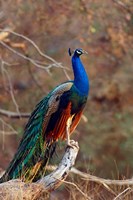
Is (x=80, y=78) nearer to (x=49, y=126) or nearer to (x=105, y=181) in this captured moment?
(x=49, y=126)

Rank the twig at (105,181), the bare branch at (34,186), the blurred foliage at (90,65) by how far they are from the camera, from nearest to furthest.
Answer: the bare branch at (34,186) < the twig at (105,181) < the blurred foliage at (90,65)

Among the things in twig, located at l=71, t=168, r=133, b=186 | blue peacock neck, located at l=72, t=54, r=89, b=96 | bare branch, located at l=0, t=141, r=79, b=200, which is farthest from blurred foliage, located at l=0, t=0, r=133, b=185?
bare branch, located at l=0, t=141, r=79, b=200

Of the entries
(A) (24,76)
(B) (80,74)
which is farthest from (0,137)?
(B) (80,74)

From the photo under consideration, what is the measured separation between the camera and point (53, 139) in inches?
236

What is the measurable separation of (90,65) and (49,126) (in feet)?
25.2

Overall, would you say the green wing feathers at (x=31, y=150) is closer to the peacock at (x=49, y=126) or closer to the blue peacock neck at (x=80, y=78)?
the peacock at (x=49, y=126)

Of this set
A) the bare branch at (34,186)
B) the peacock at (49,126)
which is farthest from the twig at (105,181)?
the bare branch at (34,186)

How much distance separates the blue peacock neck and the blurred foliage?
118 inches

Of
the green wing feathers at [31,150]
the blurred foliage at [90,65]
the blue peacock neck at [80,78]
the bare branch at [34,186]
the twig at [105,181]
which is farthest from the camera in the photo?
the blurred foliage at [90,65]

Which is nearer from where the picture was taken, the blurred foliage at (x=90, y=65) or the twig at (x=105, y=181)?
the twig at (x=105, y=181)

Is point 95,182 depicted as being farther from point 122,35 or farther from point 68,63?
point 68,63

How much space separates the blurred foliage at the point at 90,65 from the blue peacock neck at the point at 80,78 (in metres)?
3.00

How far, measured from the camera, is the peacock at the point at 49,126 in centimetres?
587

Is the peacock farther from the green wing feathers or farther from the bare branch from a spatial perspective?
the bare branch
